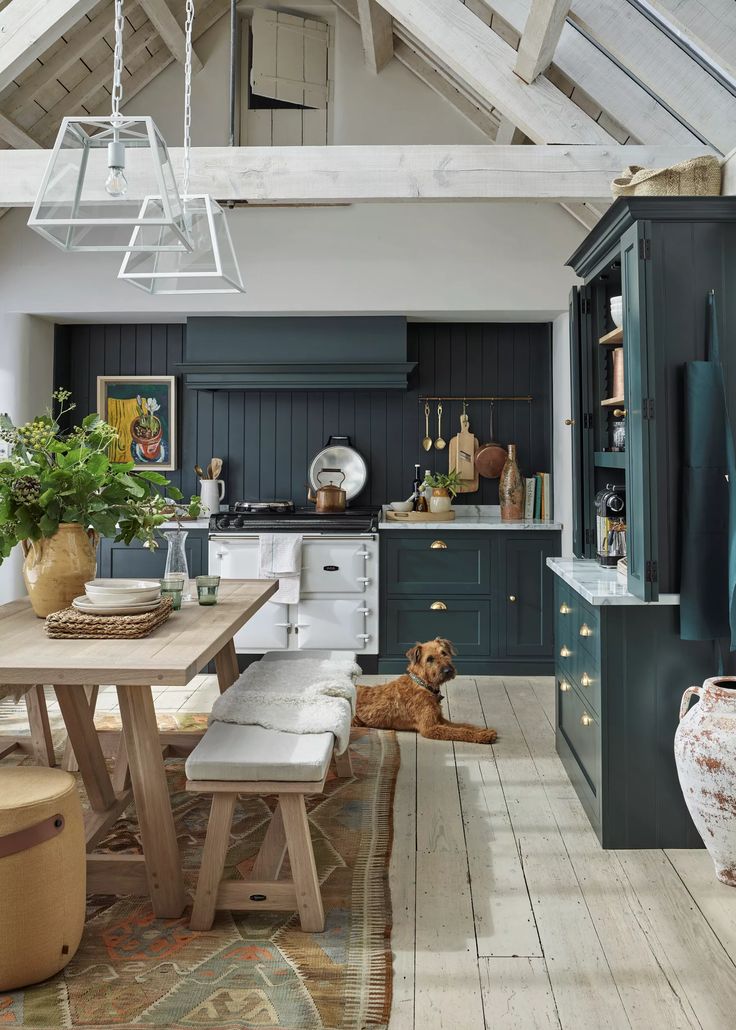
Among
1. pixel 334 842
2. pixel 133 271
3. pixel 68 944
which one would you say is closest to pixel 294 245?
pixel 133 271

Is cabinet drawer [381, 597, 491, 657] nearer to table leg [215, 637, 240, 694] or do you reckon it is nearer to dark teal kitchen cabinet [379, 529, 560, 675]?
dark teal kitchen cabinet [379, 529, 560, 675]

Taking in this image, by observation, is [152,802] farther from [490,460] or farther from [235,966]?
[490,460]

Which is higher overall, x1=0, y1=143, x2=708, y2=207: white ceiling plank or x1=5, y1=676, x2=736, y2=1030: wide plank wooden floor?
x1=0, y1=143, x2=708, y2=207: white ceiling plank

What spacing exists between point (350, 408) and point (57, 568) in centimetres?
316

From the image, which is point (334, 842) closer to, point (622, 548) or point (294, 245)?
point (622, 548)

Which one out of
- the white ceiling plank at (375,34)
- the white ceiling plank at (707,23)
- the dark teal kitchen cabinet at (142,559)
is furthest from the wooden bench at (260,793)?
the white ceiling plank at (375,34)

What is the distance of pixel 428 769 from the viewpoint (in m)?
3.52

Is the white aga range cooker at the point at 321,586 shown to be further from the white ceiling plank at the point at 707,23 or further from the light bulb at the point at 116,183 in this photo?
the light bulb at the point at 116,183

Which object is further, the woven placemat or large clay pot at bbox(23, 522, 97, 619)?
large clay pot at bbox(23, 522, 97, 619)

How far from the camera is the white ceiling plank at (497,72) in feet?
12.0

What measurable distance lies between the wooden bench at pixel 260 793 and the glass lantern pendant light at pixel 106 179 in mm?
1334

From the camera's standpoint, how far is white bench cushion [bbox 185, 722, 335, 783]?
220cm

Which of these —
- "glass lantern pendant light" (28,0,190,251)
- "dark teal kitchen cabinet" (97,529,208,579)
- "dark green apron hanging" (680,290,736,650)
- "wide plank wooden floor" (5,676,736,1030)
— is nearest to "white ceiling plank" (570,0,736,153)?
"dark green apron hanging" (680,290,736,650)

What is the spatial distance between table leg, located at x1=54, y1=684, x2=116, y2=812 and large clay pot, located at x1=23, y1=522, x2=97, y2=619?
0.28 m
